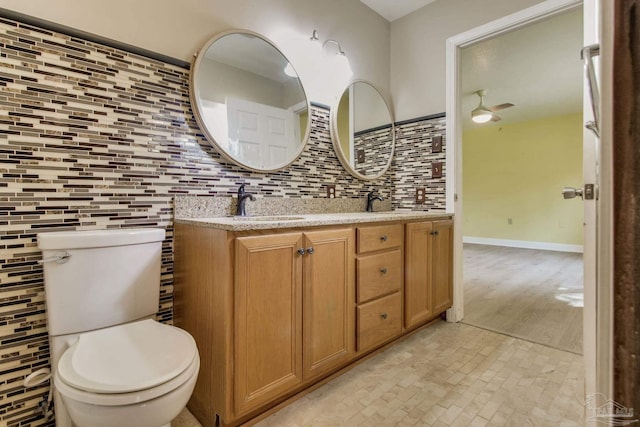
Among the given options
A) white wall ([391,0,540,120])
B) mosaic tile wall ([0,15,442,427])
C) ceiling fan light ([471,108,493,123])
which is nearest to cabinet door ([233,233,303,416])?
mosaic tile wall ([0,15,442,427])

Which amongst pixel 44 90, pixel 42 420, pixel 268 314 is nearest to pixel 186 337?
pixel 268 314

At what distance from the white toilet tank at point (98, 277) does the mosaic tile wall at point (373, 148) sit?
161cm

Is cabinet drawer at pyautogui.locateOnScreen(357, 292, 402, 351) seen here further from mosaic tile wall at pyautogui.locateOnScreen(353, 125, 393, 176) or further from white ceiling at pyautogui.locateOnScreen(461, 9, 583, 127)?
white ceiling at pyautogui.locateOnScreen(461, 9, 583, 127)

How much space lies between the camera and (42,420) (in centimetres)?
120

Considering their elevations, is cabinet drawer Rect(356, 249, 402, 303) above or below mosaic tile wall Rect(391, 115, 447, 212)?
below

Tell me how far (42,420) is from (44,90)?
4.32ft

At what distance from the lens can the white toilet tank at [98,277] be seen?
3.60ft

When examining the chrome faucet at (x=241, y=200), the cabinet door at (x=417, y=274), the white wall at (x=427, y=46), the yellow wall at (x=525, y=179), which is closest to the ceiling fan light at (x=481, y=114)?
the white wall at (x=427, y=46)

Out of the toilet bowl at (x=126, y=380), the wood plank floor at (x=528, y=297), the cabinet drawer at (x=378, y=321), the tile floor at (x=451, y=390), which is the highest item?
the toilet bowl at (x=126, y=380)

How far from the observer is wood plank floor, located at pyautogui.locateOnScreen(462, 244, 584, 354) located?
6.98 ft

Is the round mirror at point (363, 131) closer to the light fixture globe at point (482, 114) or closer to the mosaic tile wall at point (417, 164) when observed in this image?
the mosaic tile wall at point (417, 164)

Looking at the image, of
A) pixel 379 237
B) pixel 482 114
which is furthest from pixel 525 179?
pixel 379 237

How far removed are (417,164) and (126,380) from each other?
235 cm

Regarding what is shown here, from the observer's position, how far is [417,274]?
6.57 feet
